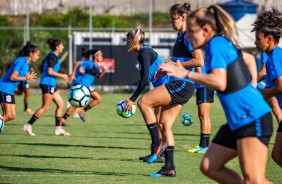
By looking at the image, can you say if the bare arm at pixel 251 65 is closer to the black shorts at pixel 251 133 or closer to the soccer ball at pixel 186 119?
the black shorts at pixel 251 133

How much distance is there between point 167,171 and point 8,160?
112 inches

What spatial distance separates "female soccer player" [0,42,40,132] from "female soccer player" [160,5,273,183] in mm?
8152

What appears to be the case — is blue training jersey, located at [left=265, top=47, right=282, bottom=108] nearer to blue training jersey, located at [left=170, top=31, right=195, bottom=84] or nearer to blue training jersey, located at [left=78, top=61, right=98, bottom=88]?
blue training jersey, located at [left=170, top=31, right=195, bottom=84]

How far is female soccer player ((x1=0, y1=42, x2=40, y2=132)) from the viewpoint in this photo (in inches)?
576

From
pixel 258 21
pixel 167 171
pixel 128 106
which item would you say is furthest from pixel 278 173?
pixel 258 21

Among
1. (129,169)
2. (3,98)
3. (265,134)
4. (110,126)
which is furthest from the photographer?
(110,126)

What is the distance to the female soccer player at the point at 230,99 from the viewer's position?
6.36 m

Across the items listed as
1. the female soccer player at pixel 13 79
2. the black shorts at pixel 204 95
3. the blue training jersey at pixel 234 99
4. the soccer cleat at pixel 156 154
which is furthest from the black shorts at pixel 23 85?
the blue training jersey at pixel 234 99

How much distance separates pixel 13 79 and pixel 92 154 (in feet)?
10.3

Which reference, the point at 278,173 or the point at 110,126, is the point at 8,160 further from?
the point at 110,126

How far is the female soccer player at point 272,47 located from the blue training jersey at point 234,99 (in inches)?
55.9

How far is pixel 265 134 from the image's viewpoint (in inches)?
254

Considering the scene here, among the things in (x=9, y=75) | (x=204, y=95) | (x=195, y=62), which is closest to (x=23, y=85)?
(x=9, y=75)

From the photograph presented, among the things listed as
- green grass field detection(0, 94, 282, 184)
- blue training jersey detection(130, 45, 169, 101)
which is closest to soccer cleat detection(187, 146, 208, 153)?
green grass field detection(0, 94, 282, 184)
